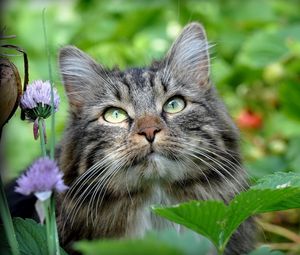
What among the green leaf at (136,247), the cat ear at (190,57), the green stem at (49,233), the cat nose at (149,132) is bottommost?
the green stem at (49,233)

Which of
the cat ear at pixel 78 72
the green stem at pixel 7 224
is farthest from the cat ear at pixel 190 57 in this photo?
the green stem at pixel 7 224

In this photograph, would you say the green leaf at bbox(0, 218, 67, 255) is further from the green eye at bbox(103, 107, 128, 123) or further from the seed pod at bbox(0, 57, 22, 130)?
the green eye at bbox(103, 107, 128, 123)

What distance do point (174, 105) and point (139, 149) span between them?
0.96 feet

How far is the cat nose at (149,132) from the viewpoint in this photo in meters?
2.00

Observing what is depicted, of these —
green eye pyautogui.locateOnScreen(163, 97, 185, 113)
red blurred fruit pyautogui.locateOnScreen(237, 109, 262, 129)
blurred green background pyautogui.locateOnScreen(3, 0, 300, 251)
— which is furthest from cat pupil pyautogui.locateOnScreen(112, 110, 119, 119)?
red blurred fruit pyautogui.locateOnScreen(237, 109, 262, 129)

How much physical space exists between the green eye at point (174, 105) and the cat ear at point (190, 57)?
142 mm

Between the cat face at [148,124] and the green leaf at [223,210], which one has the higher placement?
the cat face at [148,124]

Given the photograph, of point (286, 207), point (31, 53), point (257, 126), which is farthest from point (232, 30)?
point (286, 207)

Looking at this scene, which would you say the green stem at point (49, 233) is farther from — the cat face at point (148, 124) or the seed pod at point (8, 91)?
the cat face at point (148, 124)

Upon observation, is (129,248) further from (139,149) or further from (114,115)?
(114,115)

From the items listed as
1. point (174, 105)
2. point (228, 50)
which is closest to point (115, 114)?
point (174, 105)

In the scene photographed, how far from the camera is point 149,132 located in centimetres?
201

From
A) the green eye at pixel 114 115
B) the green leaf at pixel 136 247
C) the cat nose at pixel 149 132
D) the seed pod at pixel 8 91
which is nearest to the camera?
the green leaf at pixel 136 247

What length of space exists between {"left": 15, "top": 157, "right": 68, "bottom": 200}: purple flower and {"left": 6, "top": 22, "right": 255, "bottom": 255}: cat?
2.11ft
